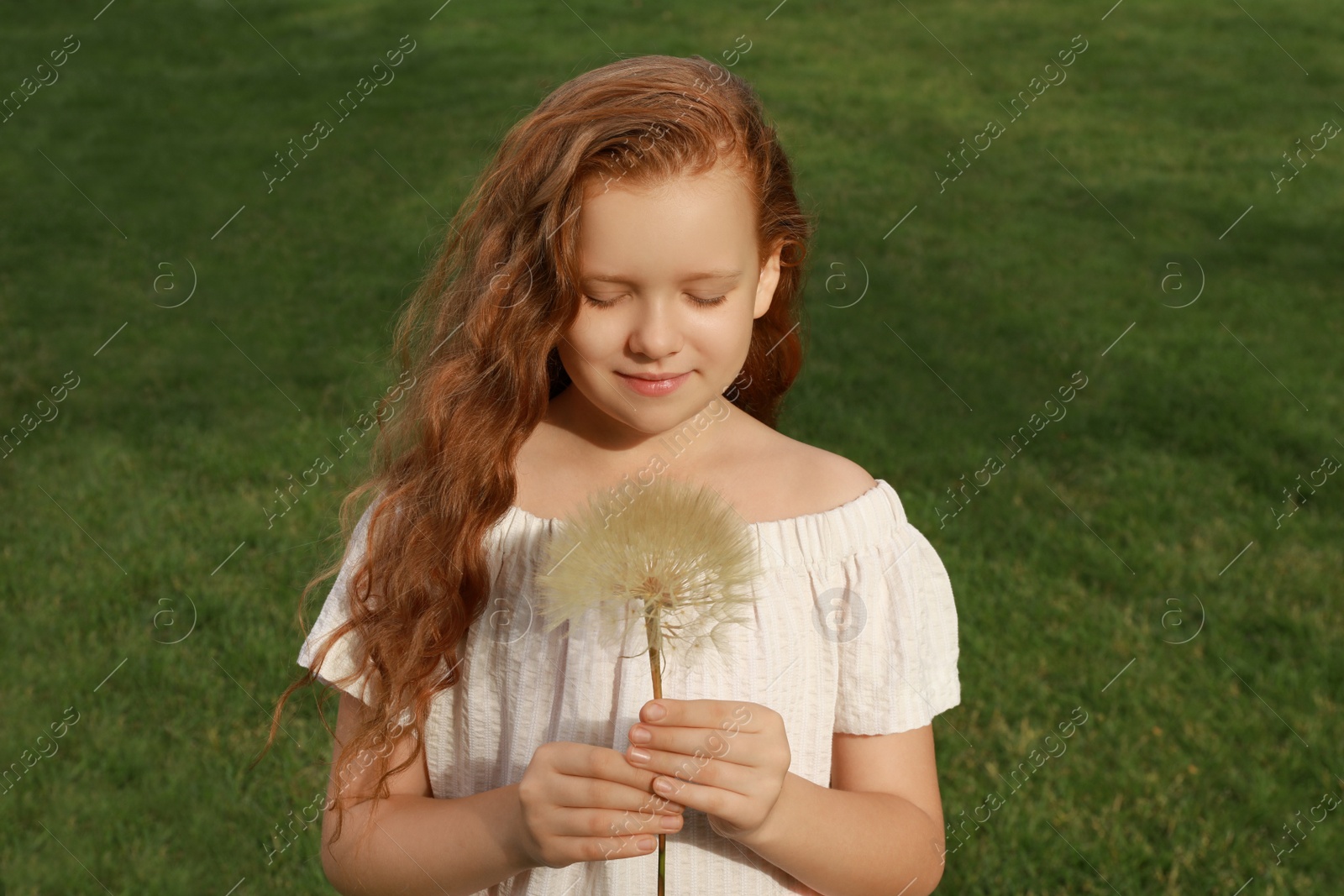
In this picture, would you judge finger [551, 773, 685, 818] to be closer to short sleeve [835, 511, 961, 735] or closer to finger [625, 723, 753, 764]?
finger [625, 723, 753, 764]

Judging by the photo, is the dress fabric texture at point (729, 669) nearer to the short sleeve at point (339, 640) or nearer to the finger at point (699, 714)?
the short sleeve at point (339, 640)

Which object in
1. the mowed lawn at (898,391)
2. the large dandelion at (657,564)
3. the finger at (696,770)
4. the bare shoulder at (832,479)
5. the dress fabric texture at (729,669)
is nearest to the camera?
the large dandelion at (657,564)

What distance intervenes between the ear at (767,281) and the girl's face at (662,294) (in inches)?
5.7

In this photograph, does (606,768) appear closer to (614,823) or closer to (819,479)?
(614,823)

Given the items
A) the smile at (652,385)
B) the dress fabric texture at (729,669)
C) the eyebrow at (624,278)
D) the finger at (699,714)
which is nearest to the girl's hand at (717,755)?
the finger at (699,714)

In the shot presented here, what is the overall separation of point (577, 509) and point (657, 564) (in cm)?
35

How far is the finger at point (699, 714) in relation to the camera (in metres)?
1.41

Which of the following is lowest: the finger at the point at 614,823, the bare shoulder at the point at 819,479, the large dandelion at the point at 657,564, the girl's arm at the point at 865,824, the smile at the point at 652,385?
the girl's arm at the point at 865,824

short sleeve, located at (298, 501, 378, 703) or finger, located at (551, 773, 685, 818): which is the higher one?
short sleeve, located at (298, 501, 378, 703)

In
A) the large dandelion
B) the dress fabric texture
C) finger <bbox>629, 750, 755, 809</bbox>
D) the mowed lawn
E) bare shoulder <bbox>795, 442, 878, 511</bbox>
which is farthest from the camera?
the mowed lawn

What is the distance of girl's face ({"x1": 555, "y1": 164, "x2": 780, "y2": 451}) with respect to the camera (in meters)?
1.63

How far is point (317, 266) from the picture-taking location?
7.75 metres

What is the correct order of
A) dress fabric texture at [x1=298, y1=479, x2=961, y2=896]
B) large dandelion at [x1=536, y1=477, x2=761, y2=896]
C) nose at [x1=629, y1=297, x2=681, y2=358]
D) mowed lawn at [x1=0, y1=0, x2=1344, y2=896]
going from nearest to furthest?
large dandelion at [x1=536, y1=477, x2=761, y2=896]
nose at [x1=629, y1=297, x2=681, y2=358]
dress fabric texture at [x1=298, y1=479, x2=961, y2=896]
mowed lawn at [x1=0, y1=0, x2=1344, y2=896]

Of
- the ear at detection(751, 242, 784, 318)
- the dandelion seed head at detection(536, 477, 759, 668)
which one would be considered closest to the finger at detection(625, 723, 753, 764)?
the dandelion seed head at detection(536, 477, 759, 668)
